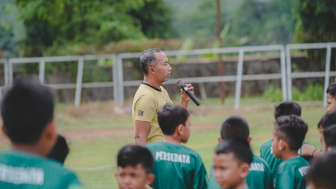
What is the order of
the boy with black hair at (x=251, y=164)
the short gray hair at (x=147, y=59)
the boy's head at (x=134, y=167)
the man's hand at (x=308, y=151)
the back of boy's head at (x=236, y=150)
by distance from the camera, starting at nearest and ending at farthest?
the back of boy's head at (x=236, y=150), the boy's head at (x=134, y=167), the boy with black hair at (x=251, y=164), the man's hand at (x=308, y=151), the short gray hair at (x=147, y=59)

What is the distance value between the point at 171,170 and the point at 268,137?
397 inches

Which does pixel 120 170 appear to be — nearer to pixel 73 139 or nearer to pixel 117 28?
pixel 73 139

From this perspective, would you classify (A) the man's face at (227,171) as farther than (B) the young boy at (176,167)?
No

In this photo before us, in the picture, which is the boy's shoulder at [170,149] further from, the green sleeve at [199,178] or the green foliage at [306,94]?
the green foliage at [306,94]

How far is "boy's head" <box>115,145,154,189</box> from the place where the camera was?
4.55 metres

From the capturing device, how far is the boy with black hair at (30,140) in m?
3.04

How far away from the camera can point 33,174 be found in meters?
3.04

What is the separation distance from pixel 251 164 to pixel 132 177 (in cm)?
108

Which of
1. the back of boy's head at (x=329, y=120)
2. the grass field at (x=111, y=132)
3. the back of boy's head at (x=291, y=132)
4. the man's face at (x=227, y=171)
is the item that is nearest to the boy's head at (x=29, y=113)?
the man's face at (x=227, y=171)

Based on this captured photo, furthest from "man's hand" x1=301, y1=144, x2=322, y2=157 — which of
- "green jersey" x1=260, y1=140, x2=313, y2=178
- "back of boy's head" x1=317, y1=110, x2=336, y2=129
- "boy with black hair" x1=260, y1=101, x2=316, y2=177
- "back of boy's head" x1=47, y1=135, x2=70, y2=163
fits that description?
"back of boy's head" x1=47, y1=135, x2=70, y2=163

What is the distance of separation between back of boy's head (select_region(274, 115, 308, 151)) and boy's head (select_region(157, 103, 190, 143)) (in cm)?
80

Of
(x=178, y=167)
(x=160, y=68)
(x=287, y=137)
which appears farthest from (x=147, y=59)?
(x=287, y=137)

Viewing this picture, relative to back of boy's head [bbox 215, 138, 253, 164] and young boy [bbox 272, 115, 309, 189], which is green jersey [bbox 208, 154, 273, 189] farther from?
back of boy's head [bbox 215, 138, 253, 164]

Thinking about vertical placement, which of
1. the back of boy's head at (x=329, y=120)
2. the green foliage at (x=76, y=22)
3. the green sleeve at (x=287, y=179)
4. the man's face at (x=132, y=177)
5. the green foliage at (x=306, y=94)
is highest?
the green foliage at (x=76, y=22)
